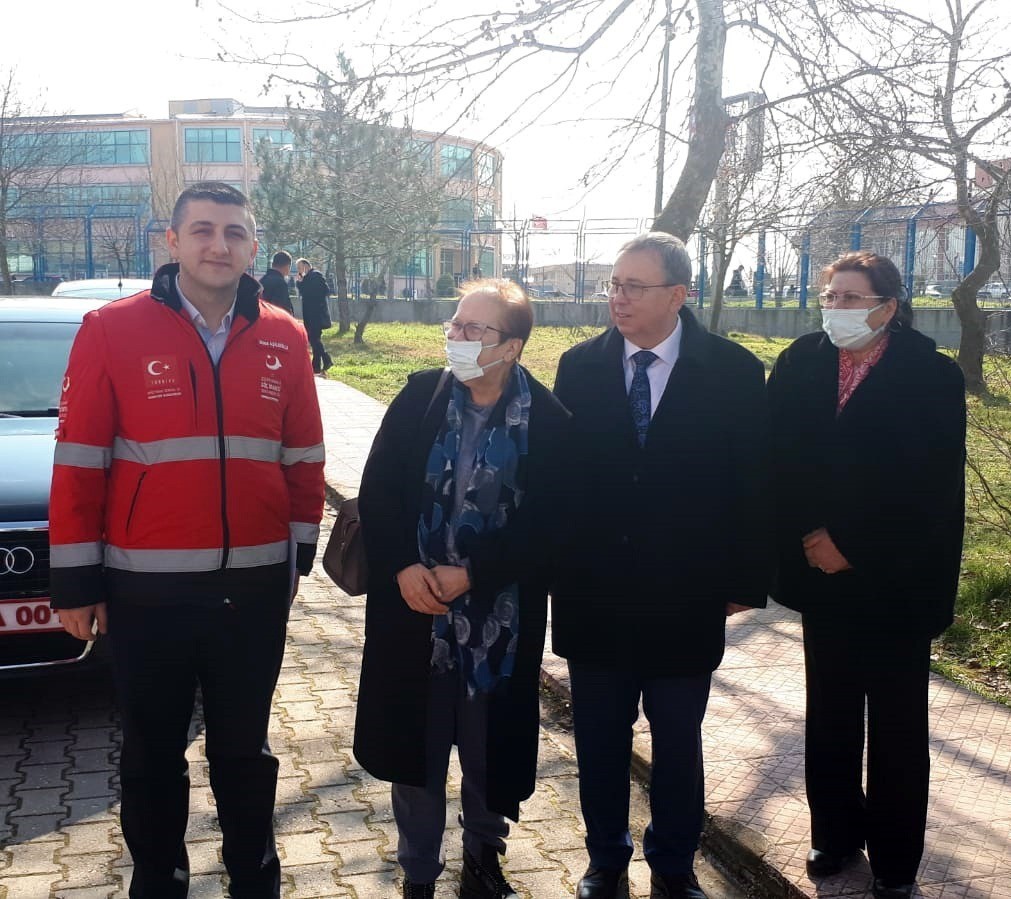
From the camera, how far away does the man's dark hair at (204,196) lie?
10.3ft

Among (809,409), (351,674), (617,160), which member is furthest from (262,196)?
(809,409)

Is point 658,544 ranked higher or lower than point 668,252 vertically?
lower

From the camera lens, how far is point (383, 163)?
334 inches

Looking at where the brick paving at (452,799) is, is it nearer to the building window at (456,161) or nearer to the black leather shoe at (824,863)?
the black leather shoe at (824,863)

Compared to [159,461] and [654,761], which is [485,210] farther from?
[159,461]

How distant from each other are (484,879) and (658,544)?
3.77 feet

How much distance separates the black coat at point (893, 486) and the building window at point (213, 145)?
66856mm

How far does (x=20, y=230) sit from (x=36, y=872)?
40335 millimetres

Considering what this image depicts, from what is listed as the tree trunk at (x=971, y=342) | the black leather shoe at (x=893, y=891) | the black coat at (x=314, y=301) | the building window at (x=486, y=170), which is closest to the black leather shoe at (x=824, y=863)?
the black leather shoe at (x=893, y=891)

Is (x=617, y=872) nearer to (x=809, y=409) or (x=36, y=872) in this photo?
(x=809, y=409)

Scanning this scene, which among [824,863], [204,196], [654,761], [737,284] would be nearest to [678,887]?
[654,761]

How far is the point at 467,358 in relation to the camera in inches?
128

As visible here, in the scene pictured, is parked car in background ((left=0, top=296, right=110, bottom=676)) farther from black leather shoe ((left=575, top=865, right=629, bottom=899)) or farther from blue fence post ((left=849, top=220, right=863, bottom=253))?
blue fence post ((left=849, top=220, right=863, bottom=253))

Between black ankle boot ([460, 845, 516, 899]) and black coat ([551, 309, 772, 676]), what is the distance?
674 millimetres
